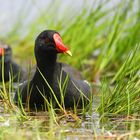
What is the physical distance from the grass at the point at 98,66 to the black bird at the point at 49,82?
1.03 feet

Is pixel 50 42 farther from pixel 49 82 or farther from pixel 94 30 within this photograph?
pixel 94 30

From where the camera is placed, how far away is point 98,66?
11633 millimetres

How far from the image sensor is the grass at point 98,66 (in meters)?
6.96

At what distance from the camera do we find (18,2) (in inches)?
662

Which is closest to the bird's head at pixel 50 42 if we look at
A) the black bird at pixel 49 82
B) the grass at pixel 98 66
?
the black bird at pixel 49 82

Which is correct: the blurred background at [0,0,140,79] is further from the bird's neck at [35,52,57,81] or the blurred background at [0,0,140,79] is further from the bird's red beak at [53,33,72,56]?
the bird's red beak at [53,33,72,56]

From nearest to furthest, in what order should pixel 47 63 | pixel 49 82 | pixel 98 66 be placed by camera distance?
pixel 49 82
pixel 47 63
pixel 98 66

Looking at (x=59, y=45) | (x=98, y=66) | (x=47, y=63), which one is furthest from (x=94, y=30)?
(x=59, y=45)

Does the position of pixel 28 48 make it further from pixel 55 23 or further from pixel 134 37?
pixel 134 37

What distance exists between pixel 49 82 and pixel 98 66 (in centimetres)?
298

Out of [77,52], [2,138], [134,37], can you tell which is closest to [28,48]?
[77,52]

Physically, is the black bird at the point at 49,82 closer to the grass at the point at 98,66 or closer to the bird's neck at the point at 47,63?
the bird's neck at the point at 47,63

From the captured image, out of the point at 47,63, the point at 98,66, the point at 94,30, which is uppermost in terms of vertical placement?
the point at 94,30

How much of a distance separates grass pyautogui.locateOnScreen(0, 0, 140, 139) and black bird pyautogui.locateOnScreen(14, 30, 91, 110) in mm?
314
